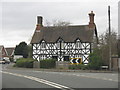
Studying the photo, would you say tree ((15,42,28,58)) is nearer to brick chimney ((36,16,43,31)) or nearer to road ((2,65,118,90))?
brick chimney ((36,16,43,31))

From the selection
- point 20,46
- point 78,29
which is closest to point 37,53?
point 78,29

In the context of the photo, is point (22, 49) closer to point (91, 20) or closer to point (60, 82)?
point (91, 20)

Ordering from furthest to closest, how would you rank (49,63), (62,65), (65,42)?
(65,42) < (49,63) < (62,65)

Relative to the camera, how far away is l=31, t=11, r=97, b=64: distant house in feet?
169

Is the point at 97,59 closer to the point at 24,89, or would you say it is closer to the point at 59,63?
the point at 59,63

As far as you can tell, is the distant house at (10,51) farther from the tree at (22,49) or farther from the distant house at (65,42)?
the distant house at (65,42)

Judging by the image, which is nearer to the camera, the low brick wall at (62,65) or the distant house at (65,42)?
the low brick wall at (62,65)

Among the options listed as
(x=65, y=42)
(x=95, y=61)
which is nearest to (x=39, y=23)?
(x=65, y=42)

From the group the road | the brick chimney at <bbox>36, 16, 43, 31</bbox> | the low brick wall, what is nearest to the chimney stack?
the brick chimney at <bbox>36, 16, 43, 31</bbox>

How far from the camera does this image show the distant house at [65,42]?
169 ft

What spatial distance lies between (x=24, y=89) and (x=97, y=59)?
23724 millimetres

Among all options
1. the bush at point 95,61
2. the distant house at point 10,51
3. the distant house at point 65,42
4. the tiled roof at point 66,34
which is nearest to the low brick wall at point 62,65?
the bush at point 95,61

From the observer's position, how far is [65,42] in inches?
2090

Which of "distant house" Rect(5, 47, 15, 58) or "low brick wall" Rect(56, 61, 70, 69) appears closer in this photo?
"low brick wall" Rect(56, 61, 70, 69)
